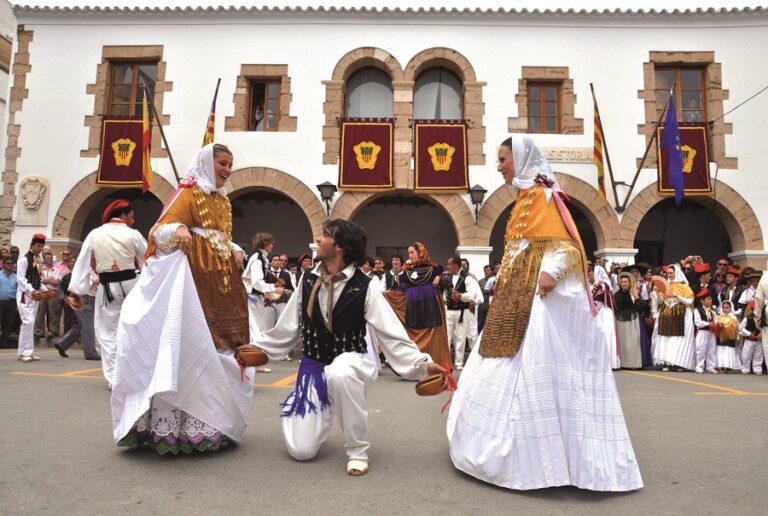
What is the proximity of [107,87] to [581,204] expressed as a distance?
37.5 ft

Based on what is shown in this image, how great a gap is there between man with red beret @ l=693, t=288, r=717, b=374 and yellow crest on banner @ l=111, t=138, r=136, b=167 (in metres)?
12.1

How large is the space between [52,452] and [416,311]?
549 cm

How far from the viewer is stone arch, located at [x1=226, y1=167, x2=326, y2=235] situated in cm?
1280

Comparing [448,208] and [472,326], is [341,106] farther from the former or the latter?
[472,326]

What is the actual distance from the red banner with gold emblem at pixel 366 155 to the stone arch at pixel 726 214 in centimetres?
541

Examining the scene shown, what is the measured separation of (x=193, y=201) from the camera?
3.64m

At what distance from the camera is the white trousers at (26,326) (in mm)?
7766

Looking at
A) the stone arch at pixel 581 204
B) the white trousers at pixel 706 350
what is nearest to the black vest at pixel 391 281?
the stone arch at pixel 581 204

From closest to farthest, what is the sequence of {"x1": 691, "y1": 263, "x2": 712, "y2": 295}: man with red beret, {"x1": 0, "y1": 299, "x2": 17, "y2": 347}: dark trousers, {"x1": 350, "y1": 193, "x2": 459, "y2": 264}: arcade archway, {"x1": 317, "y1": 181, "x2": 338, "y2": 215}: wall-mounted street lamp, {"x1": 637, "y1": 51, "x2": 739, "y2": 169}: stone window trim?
1. {"x1": 0, "y1": 299, "x2": 17, "y2": 347}: dark trousers
2. {"x1": 691, "y1": 263, "x2": 712, "y2": 295}: man with red beret
3. {"x1": 317, "y1": 181, "x2": 338, "y2": 215}: wall-mounted street lamp
4. {"x1": 637, "y1": 51, "x2": 739, "y2": 169}: stone window trim
5. {"x1": 350, "y1": 193, "x2": 459, "y2": 264}: arcade archway

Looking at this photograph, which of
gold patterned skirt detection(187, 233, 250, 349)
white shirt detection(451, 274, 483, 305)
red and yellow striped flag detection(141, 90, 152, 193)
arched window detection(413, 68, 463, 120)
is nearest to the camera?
gold patterned skirt detection(187, 233, 250, 349)

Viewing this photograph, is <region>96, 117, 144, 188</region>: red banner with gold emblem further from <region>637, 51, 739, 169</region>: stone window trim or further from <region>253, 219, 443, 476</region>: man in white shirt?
<region>637, 51, 739, 169</region>: stone window trim

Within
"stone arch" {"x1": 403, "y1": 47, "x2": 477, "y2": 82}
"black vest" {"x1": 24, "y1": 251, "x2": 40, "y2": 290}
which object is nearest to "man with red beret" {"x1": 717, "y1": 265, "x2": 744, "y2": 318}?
"stone arch" {"x1": 403, "y1": 47, "x2": 477, "y2": 82}

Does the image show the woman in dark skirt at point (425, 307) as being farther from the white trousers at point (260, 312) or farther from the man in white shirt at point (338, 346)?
the man in white shirt at point (338, 346)

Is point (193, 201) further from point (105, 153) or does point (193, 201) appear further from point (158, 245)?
point (105, 153)
